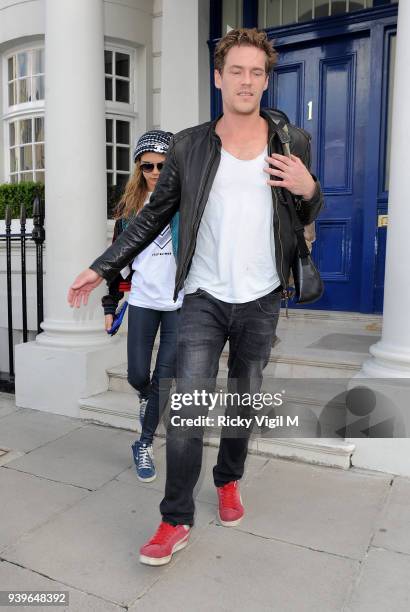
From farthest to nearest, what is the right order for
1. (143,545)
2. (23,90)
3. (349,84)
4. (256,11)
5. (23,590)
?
(23,90) → (256,11) → (349,84) → (143,545) → (23,590)

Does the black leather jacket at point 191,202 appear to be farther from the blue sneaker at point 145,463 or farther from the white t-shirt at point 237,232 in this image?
the blue sneaker at point 145,463

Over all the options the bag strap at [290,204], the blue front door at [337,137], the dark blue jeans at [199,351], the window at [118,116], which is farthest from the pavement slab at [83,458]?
the window at [118,116]

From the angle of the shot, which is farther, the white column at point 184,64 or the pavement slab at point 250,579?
the white column at point 184,64

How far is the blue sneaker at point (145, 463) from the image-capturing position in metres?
3.21

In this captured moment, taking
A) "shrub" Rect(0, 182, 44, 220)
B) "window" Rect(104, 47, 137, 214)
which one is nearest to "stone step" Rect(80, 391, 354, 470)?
"window" Rect(104, 47, 137, 214)

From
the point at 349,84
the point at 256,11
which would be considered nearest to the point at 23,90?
the point at 256,11

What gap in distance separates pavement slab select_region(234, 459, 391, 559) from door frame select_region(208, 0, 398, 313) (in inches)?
95.1

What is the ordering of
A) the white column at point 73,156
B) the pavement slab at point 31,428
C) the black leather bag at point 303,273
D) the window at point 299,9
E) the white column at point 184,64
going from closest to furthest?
the black leather bag at point 303,273 < the pavement slab at point 31,428 < the white column at point 73,156 < the window at point 299,9 < the white column at point 184,64

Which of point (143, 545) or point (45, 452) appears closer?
point (143, 545)

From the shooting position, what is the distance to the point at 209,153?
2.28 meters

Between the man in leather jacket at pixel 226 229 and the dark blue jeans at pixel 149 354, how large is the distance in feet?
2.32

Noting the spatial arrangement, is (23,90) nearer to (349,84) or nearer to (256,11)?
(256,11)

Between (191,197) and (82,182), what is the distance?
7.95ft

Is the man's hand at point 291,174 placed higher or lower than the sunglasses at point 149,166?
lower
